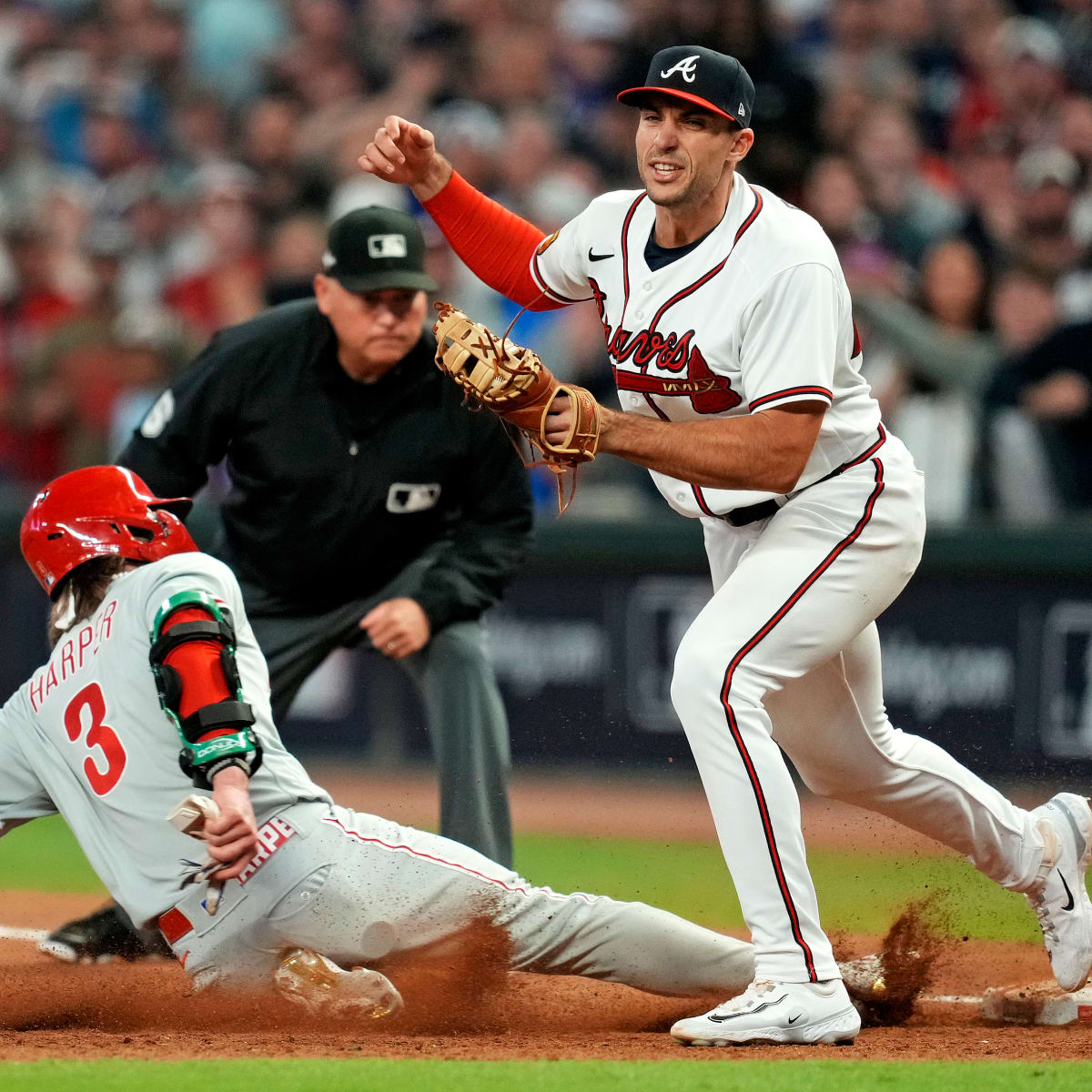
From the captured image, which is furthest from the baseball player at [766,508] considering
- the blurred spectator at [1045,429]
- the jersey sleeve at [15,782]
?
the blurred spectator at [1045,429]

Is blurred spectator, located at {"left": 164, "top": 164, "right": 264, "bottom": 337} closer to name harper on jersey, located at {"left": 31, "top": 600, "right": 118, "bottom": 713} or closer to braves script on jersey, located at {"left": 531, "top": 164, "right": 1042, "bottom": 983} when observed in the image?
braves script on jersey, located at {"left": 531, "top": 164, "right": 1042, "bottom": 983}

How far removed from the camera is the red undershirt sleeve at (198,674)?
350 cm

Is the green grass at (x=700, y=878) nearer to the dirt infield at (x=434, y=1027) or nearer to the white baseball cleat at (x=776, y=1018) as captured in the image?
the dirt infield at (x=434, y=1027)

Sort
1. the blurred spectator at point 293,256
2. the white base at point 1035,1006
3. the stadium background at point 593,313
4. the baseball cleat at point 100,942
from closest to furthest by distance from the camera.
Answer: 1. the white base at point 1035,1006
2. the baseball cleat at point 100,942
3. the stadium background at point 593,313
4. the blurred spectator at point 293,256

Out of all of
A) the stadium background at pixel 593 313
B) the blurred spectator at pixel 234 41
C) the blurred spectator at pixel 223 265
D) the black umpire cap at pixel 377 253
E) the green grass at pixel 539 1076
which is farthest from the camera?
the blurred spectator at pixel 234 41

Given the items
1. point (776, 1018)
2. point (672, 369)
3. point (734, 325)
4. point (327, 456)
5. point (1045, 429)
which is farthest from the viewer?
point (1045, 429)

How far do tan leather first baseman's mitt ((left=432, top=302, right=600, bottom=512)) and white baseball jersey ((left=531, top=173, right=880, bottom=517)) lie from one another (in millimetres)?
365

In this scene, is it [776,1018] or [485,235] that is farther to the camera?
[485,235]

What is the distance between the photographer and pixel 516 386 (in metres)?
3.79

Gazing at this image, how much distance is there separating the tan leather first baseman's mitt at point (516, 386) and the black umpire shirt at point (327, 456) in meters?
1.57

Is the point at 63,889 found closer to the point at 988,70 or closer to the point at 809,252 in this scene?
the point at 809,252

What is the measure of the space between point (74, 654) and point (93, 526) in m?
0.29

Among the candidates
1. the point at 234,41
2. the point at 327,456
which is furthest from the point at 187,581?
the point at 234,41

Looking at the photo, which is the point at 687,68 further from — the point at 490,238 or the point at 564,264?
the point at 490,238
